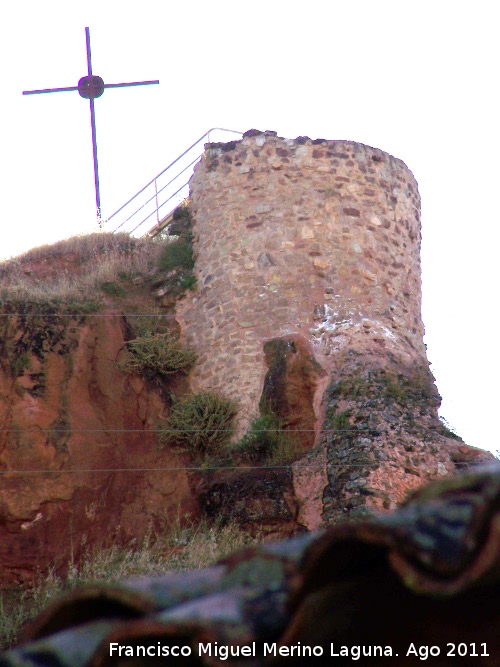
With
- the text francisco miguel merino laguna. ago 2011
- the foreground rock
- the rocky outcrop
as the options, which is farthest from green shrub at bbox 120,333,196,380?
the text francisco miguel merino laguna. ago 2011

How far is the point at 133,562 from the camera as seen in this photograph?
12172 mm

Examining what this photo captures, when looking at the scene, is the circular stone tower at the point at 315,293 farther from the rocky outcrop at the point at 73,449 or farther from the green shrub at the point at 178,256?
the rocky outcrop at the point at 73,449

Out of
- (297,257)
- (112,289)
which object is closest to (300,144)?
(297,257)

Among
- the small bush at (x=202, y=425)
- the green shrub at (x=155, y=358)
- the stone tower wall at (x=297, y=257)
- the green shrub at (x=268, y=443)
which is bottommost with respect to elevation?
the green shrub at (x=268, y=443)

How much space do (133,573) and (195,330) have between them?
418cm

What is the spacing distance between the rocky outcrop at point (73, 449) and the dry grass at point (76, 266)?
67cm

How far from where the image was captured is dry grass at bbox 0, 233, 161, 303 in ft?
49.6

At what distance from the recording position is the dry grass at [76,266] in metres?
15.1

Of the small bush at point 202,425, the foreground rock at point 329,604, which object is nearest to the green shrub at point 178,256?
the small bush at point 202,425

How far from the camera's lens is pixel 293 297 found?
1423 centimetres

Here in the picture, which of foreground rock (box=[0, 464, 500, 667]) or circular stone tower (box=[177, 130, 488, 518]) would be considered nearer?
foreground rock (box=[0, 464, 500, 667])

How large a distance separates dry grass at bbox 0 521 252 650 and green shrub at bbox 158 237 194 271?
4.16 meters

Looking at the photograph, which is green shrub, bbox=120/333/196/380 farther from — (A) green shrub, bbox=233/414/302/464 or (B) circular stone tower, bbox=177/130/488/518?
(A) green shrub, bbox=233/414/302/464

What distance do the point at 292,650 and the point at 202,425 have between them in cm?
1057
